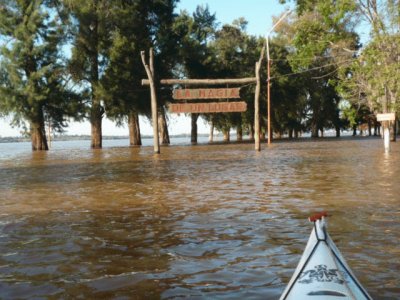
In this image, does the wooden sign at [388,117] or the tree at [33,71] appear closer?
the wooden sign at [388,117]

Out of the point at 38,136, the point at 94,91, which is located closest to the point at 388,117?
the point at 94,91

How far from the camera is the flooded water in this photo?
3.96 meters

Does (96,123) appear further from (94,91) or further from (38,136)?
(38,136)

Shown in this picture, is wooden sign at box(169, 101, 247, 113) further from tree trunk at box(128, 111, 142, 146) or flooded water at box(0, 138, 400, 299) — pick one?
tree trunk at box(128, 111, 142, 146)

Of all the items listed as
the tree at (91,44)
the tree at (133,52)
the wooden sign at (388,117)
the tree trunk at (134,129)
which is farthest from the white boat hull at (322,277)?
the tree trunk at (134,129)

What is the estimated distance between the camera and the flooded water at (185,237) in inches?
156

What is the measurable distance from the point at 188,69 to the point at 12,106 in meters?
18.0

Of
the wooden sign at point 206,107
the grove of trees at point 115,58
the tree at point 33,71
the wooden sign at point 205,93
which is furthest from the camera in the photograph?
the tree at point 33,71

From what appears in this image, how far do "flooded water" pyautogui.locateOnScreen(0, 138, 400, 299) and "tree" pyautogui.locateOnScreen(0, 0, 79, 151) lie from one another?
25806mm

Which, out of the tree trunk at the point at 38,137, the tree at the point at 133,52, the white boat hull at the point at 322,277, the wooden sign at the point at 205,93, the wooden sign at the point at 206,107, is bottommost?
the white boat hull at the point at 322,277

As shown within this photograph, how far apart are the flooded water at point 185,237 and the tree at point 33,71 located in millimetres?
25806

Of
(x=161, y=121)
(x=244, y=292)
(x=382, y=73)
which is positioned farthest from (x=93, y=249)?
(x=161, y=121)

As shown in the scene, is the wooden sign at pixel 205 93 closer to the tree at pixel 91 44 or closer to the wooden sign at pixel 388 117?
the wooden sign at pixel 388 117

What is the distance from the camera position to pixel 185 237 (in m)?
5.66
